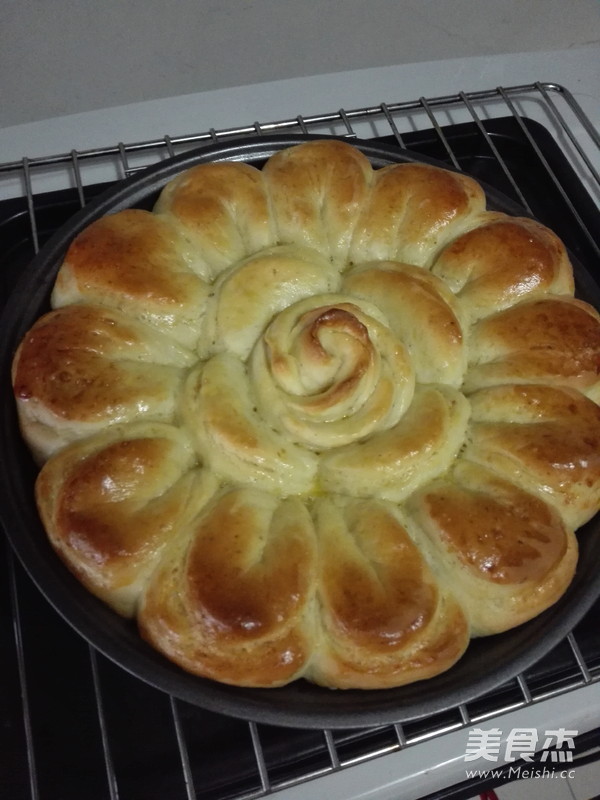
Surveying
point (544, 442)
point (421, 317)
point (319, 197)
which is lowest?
point (544, 442)

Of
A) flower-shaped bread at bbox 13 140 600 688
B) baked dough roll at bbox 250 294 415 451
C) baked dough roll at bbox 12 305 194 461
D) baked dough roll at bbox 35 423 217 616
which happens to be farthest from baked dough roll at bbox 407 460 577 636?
baked dough roll at bbox 12 305 194 461

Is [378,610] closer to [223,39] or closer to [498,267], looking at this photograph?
[498,267]

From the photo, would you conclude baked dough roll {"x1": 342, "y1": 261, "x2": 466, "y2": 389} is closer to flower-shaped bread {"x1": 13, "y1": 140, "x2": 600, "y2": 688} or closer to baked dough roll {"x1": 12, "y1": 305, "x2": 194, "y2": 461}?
flower-shaped bread {"x1": 13, "y1": 140, "x2": 600, "y2": 688}

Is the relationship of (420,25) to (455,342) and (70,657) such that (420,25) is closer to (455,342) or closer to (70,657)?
(455,342)

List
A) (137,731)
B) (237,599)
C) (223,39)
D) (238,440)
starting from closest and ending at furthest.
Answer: (237,599), (238,440), (137,731), (223,39)

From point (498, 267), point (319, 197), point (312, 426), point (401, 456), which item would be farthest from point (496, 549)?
point (319, 197)

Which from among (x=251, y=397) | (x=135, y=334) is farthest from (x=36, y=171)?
(x=251, y=397)
